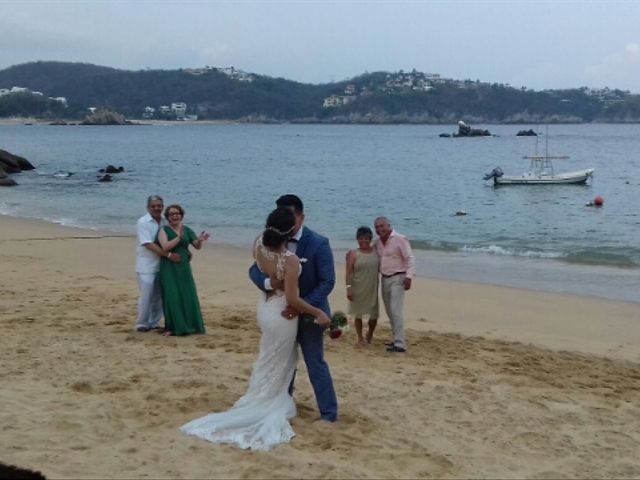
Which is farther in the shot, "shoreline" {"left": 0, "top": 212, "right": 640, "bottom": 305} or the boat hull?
the boat hull

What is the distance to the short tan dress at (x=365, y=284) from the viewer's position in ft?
28.1

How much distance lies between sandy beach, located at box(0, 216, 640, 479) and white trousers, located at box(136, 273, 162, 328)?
0.92 ft

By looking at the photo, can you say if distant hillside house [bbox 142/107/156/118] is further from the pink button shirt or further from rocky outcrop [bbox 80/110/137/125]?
the pink button shirt

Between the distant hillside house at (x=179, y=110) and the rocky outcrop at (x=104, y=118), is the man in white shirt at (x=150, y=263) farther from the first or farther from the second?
the distant hillside house at (x=179, y=110)

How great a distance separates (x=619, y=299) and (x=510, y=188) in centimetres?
2578

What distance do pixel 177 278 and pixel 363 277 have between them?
2.04m

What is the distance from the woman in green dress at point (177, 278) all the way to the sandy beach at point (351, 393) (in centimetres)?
22

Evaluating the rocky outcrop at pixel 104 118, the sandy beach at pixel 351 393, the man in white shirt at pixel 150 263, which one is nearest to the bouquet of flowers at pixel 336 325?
the sandy beach at pixel 351 393

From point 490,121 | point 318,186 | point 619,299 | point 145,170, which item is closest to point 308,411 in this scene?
point 619,299

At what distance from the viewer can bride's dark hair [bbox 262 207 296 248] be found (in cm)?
541

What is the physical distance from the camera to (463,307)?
11766 mm

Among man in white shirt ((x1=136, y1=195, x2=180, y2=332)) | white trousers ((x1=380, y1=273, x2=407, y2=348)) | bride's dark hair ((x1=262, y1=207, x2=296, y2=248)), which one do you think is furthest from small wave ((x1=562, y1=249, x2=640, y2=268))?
bride's dark hair ((x1=262, y1=207, x2=296, y2=248))

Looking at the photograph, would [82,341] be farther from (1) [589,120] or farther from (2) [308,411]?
(1) [589,120]

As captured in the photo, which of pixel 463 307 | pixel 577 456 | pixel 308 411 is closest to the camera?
pixel 577 456
